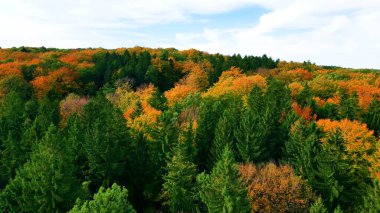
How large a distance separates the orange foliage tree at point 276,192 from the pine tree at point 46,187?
21932 mm

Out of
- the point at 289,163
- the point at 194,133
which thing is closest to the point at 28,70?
the point at 194,133

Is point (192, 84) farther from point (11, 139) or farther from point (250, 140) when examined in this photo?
point (11, 139)

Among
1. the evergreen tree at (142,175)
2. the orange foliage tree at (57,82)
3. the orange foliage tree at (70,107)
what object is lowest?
the evergreen tree at (142,175)

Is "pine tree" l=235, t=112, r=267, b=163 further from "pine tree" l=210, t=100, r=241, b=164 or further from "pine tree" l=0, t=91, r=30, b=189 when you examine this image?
"pine tree" l=0, t=91, r=30, b=189

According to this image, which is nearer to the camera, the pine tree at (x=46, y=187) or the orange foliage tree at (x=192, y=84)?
the pine tree at (x=46, y=187)

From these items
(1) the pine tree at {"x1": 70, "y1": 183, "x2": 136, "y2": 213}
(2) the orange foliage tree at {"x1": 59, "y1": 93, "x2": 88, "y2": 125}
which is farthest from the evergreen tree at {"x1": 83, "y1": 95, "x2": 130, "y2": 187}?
(2) the orange foliage tree at {"x1": 59, "y1": 93, "x2": 88, "y2": 125}

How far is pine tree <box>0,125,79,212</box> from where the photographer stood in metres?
43.4

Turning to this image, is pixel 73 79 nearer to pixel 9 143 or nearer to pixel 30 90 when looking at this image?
pixel 30 90

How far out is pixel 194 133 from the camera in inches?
2648

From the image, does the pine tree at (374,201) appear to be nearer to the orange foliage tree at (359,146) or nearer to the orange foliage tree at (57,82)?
the orange foliage tree at (359,146)

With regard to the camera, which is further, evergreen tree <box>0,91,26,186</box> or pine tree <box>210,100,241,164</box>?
pine tree <box>210,100,241,164</box>

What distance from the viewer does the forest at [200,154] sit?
145 feet

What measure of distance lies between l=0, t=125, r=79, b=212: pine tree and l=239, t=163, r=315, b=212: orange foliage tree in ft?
72.0

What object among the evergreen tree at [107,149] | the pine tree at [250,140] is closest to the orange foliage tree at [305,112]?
the pine tree at [250,140]
